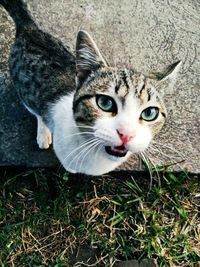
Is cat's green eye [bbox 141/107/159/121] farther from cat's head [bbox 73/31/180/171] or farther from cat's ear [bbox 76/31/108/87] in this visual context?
cat's ear [bbox 76/31/108/87]

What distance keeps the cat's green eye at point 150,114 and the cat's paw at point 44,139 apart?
0.62 metres

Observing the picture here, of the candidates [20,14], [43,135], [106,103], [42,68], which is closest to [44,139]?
[43,135]

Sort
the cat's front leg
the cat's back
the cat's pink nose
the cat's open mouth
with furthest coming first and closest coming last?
the cat's front leg < the cat's back < the cat's open mouth < the cat's pink nose

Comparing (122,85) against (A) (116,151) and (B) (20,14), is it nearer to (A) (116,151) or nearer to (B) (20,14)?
(A) (116,151)

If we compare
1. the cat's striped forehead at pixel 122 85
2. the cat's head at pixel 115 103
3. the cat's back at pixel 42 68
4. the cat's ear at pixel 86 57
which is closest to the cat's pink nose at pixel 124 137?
the cat's head at pixel 115 103

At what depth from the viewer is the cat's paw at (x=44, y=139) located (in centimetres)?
229

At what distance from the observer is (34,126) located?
238 centimetres

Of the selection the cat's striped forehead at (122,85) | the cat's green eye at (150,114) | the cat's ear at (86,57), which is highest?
the cat's ear at (86,57)

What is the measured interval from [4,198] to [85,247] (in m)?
0.38

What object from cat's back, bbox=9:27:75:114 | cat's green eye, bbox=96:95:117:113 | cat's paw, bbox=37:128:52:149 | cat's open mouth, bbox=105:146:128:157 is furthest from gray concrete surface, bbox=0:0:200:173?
cat's green eye, bbox=96:95:117:113

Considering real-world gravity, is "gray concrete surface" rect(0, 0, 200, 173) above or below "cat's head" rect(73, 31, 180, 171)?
below

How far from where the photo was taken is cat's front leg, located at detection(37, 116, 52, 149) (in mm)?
2277

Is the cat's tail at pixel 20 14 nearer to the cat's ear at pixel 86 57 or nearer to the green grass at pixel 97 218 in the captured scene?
the cat's ear at pixel 86 57

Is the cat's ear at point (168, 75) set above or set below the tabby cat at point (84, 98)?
above
